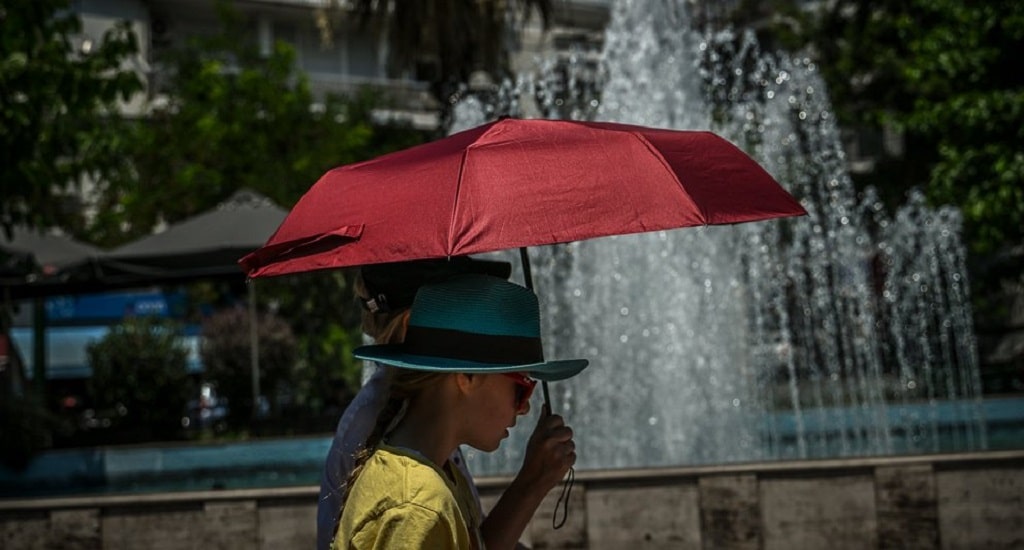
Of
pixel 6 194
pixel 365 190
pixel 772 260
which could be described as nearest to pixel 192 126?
pixel 772 260

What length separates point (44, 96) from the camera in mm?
9875

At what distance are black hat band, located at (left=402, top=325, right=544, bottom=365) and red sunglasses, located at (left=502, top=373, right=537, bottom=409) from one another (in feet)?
0.13

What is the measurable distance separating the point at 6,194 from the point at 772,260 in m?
9.29

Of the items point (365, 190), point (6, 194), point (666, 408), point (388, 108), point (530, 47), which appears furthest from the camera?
point (530, 47)

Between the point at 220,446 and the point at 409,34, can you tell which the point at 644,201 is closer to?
the point at 220,446

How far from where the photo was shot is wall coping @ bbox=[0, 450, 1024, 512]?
19.7ft

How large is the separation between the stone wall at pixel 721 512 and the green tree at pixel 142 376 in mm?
9973

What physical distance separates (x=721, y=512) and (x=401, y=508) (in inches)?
164

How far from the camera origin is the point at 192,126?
2630 centimetres

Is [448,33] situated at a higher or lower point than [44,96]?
higher

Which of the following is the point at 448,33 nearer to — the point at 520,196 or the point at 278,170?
the point at 278,170

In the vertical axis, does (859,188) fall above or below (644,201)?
above

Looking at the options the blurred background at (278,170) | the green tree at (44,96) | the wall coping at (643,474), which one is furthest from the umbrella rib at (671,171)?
the green tree at (44,96)

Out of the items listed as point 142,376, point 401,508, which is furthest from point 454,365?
point 142,376
